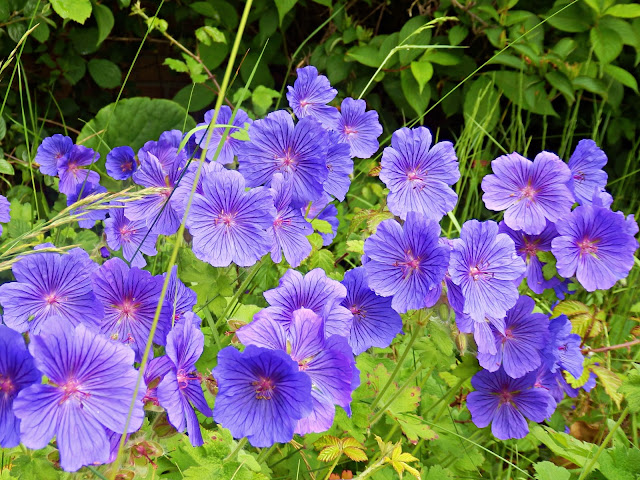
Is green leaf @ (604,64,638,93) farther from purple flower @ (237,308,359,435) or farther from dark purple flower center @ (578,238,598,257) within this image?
purple flower @ (237,308,359,435)

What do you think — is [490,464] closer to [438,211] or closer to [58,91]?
[438,211]

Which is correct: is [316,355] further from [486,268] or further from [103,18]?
[103,18]

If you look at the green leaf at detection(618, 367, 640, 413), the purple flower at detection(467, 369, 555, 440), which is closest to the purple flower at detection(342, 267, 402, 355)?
the purple flower at detection(467, 369, 555, 440)

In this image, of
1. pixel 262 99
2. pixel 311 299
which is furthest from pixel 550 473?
pixel 262 99

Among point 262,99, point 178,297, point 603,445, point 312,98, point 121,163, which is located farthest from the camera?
point 262,99

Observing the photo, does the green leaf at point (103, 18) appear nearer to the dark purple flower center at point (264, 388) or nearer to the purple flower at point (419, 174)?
the purple flower at point (419, 174)
